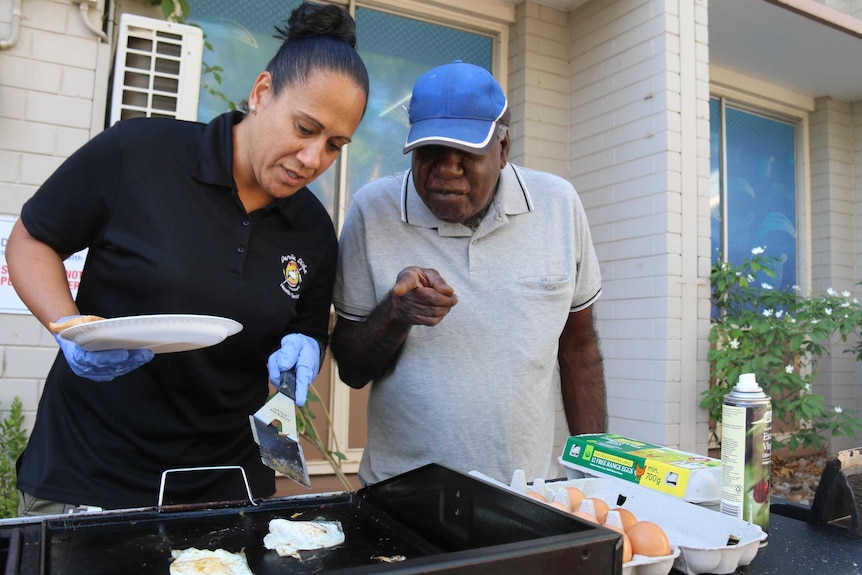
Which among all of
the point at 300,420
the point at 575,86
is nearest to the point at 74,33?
the point at 300,420

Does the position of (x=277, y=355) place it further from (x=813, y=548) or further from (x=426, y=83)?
(x=813, y=548)

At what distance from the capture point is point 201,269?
165 cm

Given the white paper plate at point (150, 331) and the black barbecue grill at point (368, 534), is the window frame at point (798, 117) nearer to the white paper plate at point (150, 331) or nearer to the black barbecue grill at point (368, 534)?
the black barbecue grill at point (368, 534)

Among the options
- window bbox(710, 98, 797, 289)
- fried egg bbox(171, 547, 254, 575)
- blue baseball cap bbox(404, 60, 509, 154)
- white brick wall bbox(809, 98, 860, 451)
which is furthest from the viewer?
white brick wall bbox(809, 98, 860, 451)

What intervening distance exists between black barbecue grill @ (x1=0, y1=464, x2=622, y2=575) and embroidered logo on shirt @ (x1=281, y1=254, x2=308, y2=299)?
575 mm

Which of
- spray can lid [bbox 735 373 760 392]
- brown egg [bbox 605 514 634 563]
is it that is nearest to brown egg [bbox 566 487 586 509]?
brown egg [bbox 605 514 634 563]

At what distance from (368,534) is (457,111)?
106 cm

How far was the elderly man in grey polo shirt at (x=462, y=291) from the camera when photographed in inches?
70.5

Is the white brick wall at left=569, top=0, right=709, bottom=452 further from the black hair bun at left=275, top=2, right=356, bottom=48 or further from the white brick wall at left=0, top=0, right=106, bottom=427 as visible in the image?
the white brick wall at left=0, top=0, right=106, bottom=427

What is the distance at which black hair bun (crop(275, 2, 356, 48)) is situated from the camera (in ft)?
5.69

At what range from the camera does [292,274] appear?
71.2 inches

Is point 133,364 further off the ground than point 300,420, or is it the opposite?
point 133,364

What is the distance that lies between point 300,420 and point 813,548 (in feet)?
8.26

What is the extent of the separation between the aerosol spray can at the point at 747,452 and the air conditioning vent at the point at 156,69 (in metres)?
2.95
